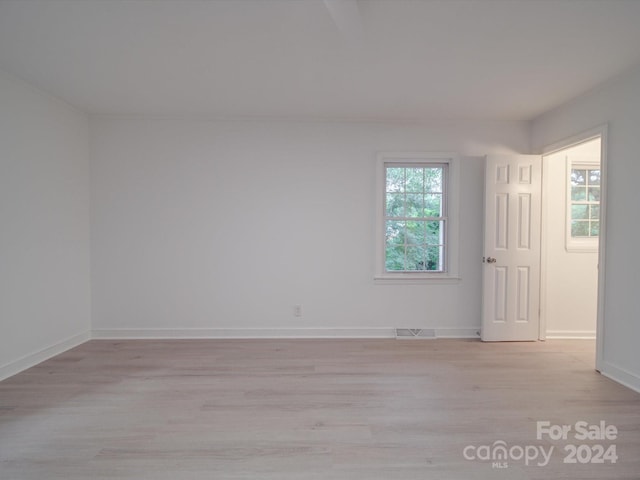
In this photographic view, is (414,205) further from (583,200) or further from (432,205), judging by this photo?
(583,200)

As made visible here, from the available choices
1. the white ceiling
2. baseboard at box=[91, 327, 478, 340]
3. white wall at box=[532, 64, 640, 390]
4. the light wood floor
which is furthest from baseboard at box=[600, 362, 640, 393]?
the white ceiling

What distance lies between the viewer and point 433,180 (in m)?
4.06

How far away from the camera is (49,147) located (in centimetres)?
324

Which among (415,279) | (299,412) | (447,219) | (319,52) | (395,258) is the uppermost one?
(319,52)

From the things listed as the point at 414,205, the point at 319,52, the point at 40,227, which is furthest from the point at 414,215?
the point at 40,227

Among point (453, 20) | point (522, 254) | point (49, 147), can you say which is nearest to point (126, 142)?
point (49, 147)

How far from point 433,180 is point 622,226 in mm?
1862

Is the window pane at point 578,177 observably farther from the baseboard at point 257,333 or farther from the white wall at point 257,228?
the baseboard at point 257,333

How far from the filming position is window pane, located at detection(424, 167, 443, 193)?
4.05m

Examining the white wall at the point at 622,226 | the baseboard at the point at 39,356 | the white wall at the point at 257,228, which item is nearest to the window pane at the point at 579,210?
the white wall at the point at 257,228

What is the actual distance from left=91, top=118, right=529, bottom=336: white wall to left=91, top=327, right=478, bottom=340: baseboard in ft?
0.06

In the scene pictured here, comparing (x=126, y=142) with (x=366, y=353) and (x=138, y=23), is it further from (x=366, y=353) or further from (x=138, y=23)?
(x=366, y=353)

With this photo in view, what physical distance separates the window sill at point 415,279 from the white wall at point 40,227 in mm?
3481

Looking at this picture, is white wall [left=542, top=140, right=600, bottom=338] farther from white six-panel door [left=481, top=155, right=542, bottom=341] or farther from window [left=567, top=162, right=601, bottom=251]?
white six-panel door [left=481, top=155, right=542, bottom=341]
